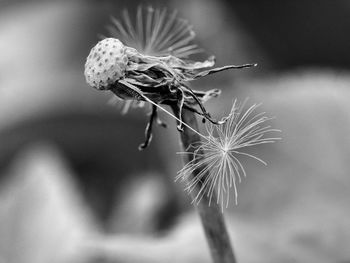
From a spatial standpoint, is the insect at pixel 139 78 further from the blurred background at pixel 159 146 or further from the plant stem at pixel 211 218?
the blurred background at pixel 159 146

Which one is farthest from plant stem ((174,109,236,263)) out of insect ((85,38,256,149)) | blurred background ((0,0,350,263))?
blurred background ((0,0,350,263))

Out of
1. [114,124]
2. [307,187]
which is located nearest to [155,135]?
[114,124]

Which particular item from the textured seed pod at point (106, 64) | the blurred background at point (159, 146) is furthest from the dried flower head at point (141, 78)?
the blurred background at point (159, 146)

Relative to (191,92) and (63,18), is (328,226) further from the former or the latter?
(63,18)

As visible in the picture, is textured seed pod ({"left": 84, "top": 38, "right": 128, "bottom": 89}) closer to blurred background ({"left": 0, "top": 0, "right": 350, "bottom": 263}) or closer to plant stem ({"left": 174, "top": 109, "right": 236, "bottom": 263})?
plant stem ({"left": 174, "top": 109, "right": 236, "bottom": 263})

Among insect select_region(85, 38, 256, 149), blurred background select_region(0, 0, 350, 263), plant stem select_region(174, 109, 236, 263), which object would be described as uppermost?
blurred background select_region(0, 0, 350, 263)

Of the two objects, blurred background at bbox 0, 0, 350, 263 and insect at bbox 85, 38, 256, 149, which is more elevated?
blurred background at bbox 0, 0, 350, 263

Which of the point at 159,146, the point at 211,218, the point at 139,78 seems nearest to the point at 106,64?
the point at 139,78
